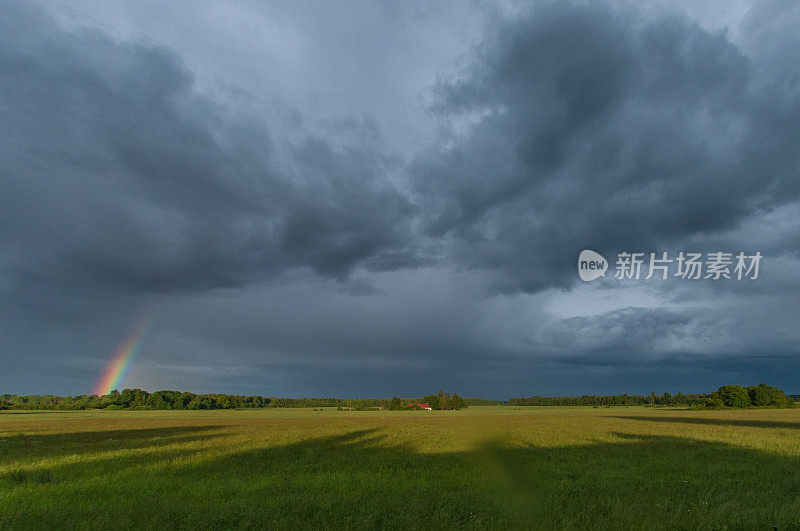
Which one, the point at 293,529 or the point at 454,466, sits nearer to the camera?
the point at 293,529

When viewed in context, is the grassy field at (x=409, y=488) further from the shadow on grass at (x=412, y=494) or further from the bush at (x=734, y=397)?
the bush at (x=734, y=397)

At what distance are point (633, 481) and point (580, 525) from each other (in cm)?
787

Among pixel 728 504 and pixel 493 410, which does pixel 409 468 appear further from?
pixel 493 410

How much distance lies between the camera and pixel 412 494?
14.2m

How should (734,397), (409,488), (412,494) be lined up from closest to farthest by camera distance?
(412,494), (409,488), (734,397)

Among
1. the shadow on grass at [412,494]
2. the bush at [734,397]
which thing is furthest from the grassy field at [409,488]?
the bush at [734,397]

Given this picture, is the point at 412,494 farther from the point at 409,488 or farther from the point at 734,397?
the point at 734,397

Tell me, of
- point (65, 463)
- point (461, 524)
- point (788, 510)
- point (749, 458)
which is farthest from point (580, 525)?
point (65, 463)

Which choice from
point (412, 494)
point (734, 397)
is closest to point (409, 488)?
point (412, 494)

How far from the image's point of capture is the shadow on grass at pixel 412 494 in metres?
11.0

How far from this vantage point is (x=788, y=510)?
11.6m

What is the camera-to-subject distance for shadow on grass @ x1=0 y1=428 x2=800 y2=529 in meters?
11.0

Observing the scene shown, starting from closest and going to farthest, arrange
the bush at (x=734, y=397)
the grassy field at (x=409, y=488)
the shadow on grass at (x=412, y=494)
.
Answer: the grassy field at (x=409, y=488), the shadow on grass at (x=412, y=494), the bush at (x=734, y=397)

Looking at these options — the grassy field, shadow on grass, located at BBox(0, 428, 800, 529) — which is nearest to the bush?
the grassy field
